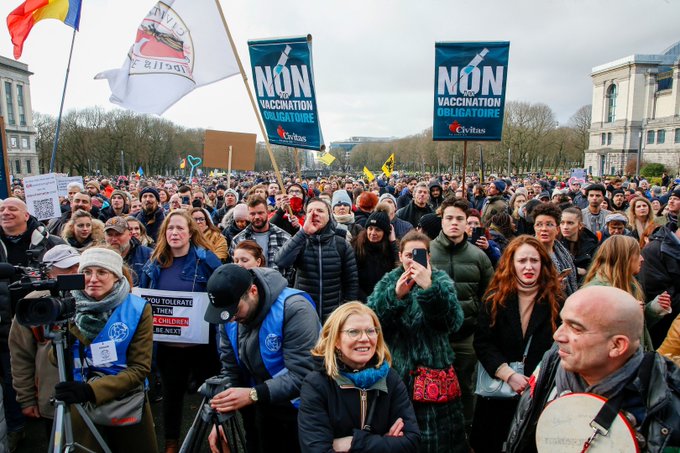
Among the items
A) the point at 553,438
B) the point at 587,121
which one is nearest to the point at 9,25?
the point at 553,438

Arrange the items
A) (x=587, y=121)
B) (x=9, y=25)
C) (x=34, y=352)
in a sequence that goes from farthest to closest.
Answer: (x=587, y=121), (x=9, y=25), (x=34, y=352)

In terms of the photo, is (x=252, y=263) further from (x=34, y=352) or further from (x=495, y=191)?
(x=495, y=191)

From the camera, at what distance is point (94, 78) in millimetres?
6234

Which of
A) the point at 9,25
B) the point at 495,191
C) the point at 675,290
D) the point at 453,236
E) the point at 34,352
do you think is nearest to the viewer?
the point at 34,352

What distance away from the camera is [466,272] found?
3.71 m

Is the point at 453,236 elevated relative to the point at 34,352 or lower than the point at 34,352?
elevated

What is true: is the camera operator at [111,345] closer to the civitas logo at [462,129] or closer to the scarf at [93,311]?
the scarf at [93,311]

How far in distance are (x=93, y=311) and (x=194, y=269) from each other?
46.3 inches

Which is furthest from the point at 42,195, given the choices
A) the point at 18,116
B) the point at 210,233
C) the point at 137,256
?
the point at 18,116

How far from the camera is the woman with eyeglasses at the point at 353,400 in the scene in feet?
7.13

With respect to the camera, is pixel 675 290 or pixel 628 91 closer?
pixel 675 290

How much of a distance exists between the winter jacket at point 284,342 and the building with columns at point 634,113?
7469cm

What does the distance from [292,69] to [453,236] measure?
319 centimetres

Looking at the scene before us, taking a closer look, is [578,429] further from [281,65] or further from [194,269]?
[281,65]
